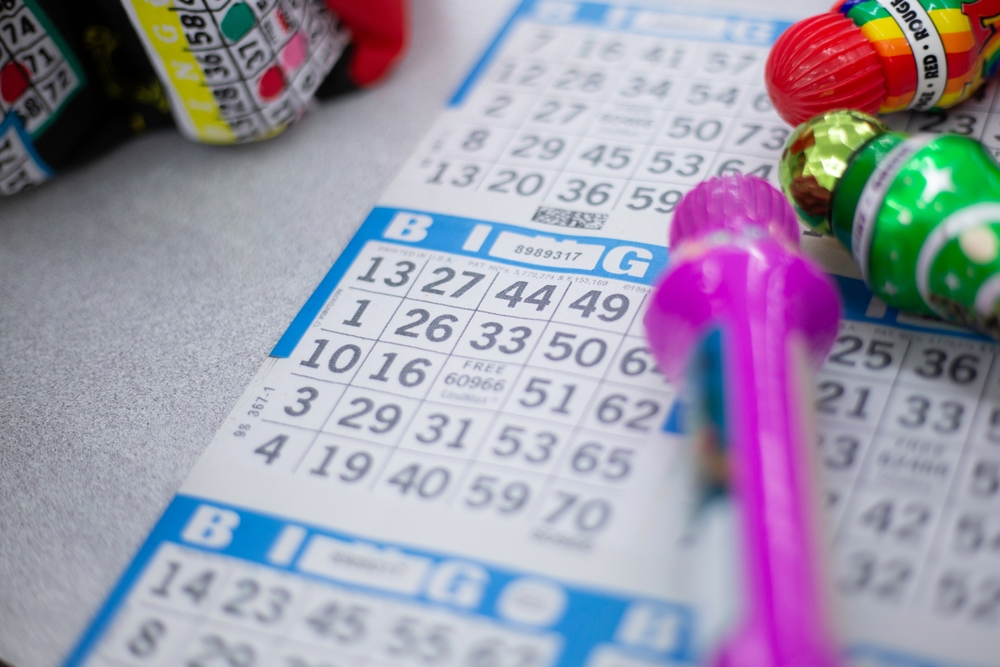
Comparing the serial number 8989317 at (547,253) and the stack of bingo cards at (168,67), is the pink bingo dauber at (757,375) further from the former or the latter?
the stack of bingo cards at (168,67)

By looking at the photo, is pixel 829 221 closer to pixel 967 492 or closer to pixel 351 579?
pixel 967 492

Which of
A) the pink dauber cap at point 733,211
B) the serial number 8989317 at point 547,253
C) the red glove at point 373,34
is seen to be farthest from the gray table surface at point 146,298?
the pink dauber cap at point 733,211

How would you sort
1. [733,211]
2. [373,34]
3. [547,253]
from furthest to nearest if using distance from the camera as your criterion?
[373,34], [547,253], [733,211]

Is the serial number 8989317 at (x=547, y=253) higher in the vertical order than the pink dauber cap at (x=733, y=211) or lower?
lower

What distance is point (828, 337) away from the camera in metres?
0.59

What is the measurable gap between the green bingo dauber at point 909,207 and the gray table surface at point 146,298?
1.24 ft

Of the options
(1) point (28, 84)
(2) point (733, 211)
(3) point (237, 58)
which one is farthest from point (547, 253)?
(1) point (28, 84)

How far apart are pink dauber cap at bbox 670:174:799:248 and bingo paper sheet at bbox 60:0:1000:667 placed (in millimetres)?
89

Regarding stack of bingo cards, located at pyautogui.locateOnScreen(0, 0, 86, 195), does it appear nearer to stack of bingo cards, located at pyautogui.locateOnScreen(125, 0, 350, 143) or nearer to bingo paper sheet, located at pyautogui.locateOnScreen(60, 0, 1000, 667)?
stack of bingo cards, located at pyautogui.locateOnScreen(125, 0, 350, 143)

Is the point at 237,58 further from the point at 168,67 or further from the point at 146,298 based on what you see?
the point at 146,298

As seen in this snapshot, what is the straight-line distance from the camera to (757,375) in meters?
0.50

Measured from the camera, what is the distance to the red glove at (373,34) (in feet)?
2.97

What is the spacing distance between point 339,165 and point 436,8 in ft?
0.85

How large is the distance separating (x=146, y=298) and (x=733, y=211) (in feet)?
1.57
